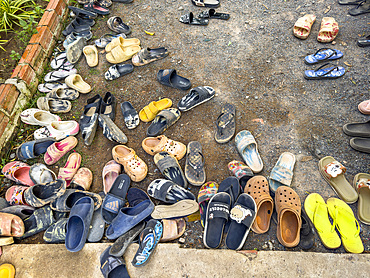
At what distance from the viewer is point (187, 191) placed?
94.8 inches

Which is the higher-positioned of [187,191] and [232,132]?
[232,132]

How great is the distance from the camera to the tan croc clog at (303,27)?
11.3ft

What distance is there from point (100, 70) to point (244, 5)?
109 inches

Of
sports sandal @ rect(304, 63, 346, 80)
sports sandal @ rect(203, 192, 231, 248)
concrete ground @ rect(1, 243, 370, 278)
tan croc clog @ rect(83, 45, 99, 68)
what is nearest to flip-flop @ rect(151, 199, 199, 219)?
sports sandal @ rect(203, 192, 231, 248)

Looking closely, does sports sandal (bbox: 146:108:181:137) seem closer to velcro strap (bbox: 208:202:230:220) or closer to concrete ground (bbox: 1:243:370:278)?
velcro strap (bbox: 208:202:230:220)

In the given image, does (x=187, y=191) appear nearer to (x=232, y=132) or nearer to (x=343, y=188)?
(x=232, y=132)

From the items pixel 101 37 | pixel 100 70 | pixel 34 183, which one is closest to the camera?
pixel 34 183

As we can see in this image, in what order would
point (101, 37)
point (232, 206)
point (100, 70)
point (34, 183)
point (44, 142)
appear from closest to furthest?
1. point (232, 206)
2. point (34, 183)
3. point (44, 142)
4. point (100, 70)
5. point (101, 37)

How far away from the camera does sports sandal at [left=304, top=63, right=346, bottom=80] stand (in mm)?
3025

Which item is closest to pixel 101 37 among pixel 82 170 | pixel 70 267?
pixel 82 170

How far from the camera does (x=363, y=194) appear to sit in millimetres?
2281

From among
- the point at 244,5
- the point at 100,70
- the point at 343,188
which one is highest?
the point at 244,5

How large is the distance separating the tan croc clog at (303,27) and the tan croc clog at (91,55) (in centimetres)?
315

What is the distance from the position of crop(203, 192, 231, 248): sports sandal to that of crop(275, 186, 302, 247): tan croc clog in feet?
1.60
